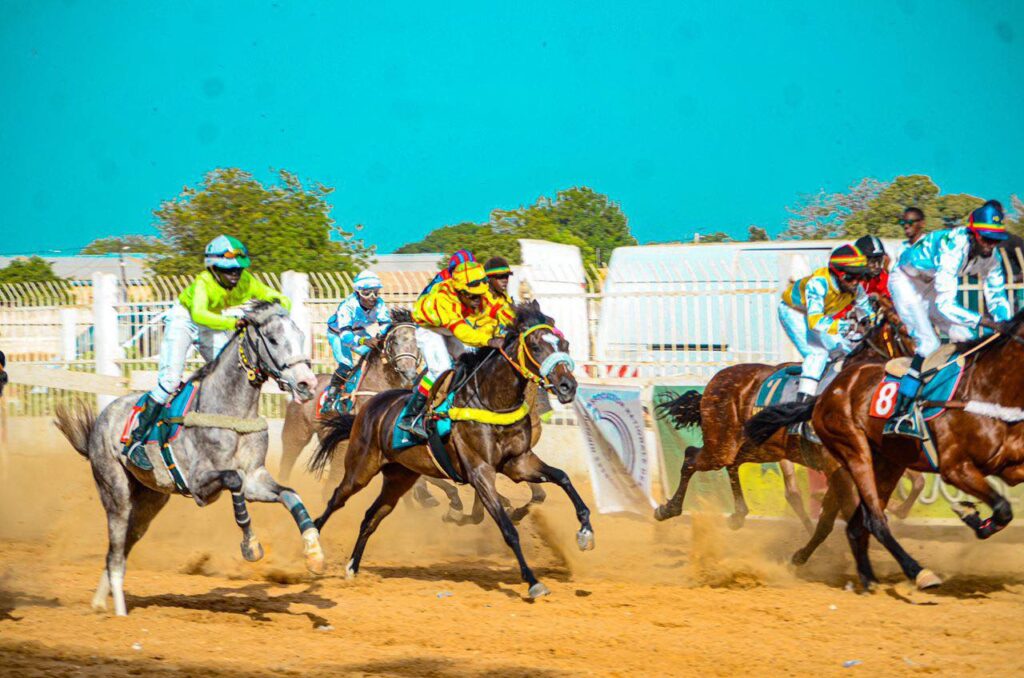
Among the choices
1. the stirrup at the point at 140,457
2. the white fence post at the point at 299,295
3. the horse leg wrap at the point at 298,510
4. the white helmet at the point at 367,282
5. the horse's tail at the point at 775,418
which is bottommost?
the horse leg wrap at the point at 298,510

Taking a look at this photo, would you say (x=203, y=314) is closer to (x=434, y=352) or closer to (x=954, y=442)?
(x=434, y=352)

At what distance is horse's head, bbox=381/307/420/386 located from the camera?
12.1m

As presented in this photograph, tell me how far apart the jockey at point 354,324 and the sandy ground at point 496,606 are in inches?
57.3

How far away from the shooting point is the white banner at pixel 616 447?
39.6 feet

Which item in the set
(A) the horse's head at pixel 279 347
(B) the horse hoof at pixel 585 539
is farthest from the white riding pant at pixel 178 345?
(B) the horse hoof at pixel 585 539

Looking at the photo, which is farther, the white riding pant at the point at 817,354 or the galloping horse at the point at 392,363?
the galloping horse at the point at 392,363

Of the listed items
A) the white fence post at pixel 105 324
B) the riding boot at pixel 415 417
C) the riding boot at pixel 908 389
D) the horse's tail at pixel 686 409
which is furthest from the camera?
the white fence post at pixel 105 324

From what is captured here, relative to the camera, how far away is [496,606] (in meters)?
8.57

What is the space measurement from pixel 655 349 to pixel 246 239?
47.5ft

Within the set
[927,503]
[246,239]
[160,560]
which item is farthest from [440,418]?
[246,239]

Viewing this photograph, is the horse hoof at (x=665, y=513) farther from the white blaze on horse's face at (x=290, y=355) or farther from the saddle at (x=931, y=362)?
the white blaze on horse's face at (x=290, y=355)

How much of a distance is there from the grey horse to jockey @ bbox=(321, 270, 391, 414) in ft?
13.6

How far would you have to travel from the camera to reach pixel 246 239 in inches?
1025

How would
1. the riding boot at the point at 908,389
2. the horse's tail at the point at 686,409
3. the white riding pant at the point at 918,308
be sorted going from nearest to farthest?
the riding boot at the point at 908,389, the white riding pant at the point at 918,308, the horse's tail at the point at 686,409
